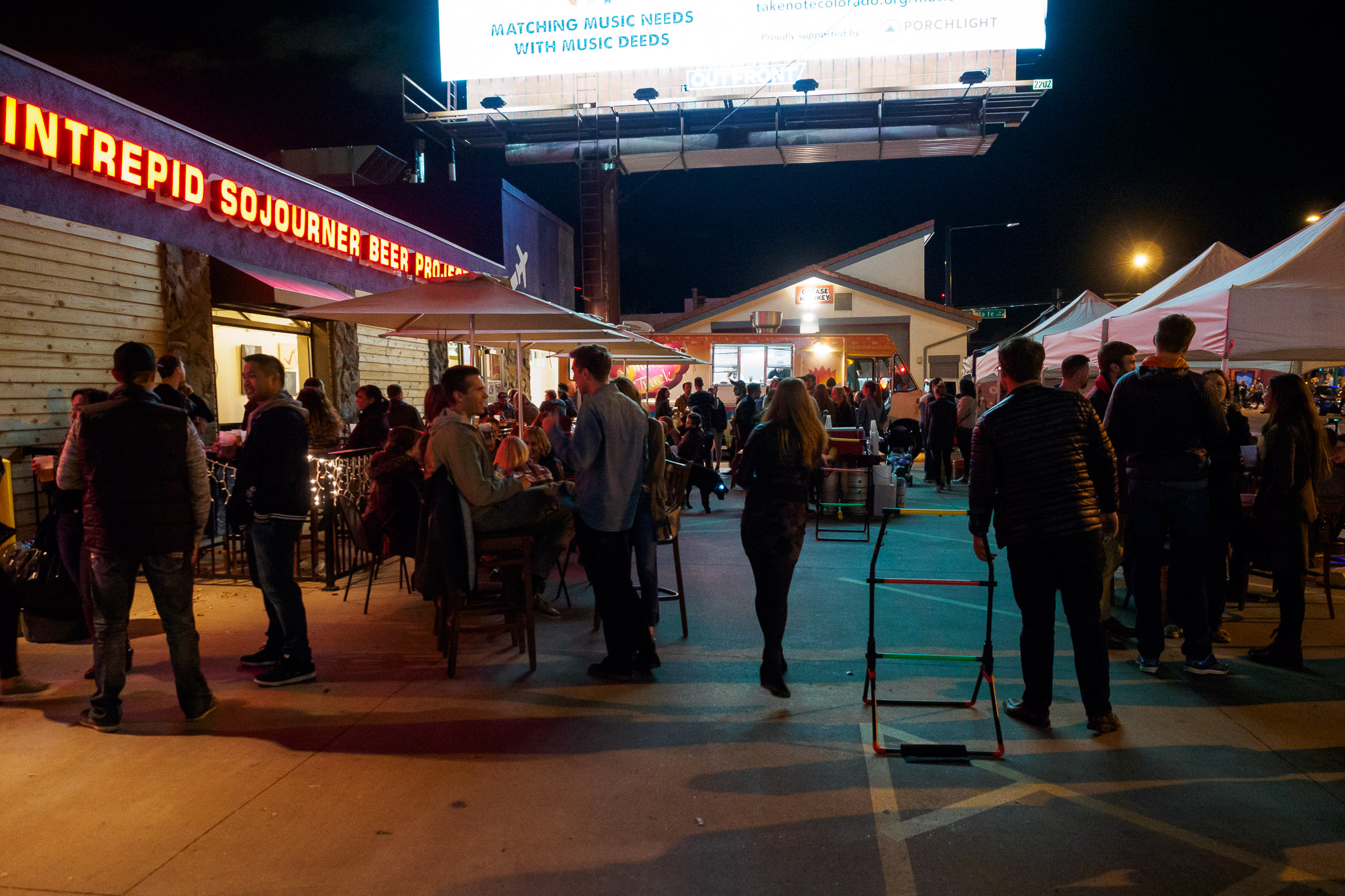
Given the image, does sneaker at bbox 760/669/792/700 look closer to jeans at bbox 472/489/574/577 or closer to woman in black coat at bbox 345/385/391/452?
jeans at bbox 472/489/574/577

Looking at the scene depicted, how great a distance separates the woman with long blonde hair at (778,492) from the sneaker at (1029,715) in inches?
44.8

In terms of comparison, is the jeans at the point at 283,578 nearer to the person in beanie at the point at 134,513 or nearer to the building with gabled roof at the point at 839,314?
the person in beanie at the point at 134,513

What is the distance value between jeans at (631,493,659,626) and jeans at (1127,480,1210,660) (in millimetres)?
2802

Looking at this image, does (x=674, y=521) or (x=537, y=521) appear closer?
A: (x=537, y=521)

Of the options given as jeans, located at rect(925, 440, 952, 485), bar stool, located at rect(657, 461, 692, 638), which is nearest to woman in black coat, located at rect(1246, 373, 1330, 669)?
bar stool, located at rect(657, 461, 692, 638)

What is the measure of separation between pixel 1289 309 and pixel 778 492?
4625 mm

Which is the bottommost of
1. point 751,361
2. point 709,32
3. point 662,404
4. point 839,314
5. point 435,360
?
point 662,404

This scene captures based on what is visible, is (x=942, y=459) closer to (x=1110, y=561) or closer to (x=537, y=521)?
(x=1110, y=561)

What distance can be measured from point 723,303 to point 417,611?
84.4 feet

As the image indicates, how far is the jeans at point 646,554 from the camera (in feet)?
16.1

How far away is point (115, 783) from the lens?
3.50 metres

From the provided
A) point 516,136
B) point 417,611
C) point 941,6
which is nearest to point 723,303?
point 516,136

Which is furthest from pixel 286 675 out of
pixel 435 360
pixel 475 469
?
pixel 435 360

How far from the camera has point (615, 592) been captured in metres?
4.71
